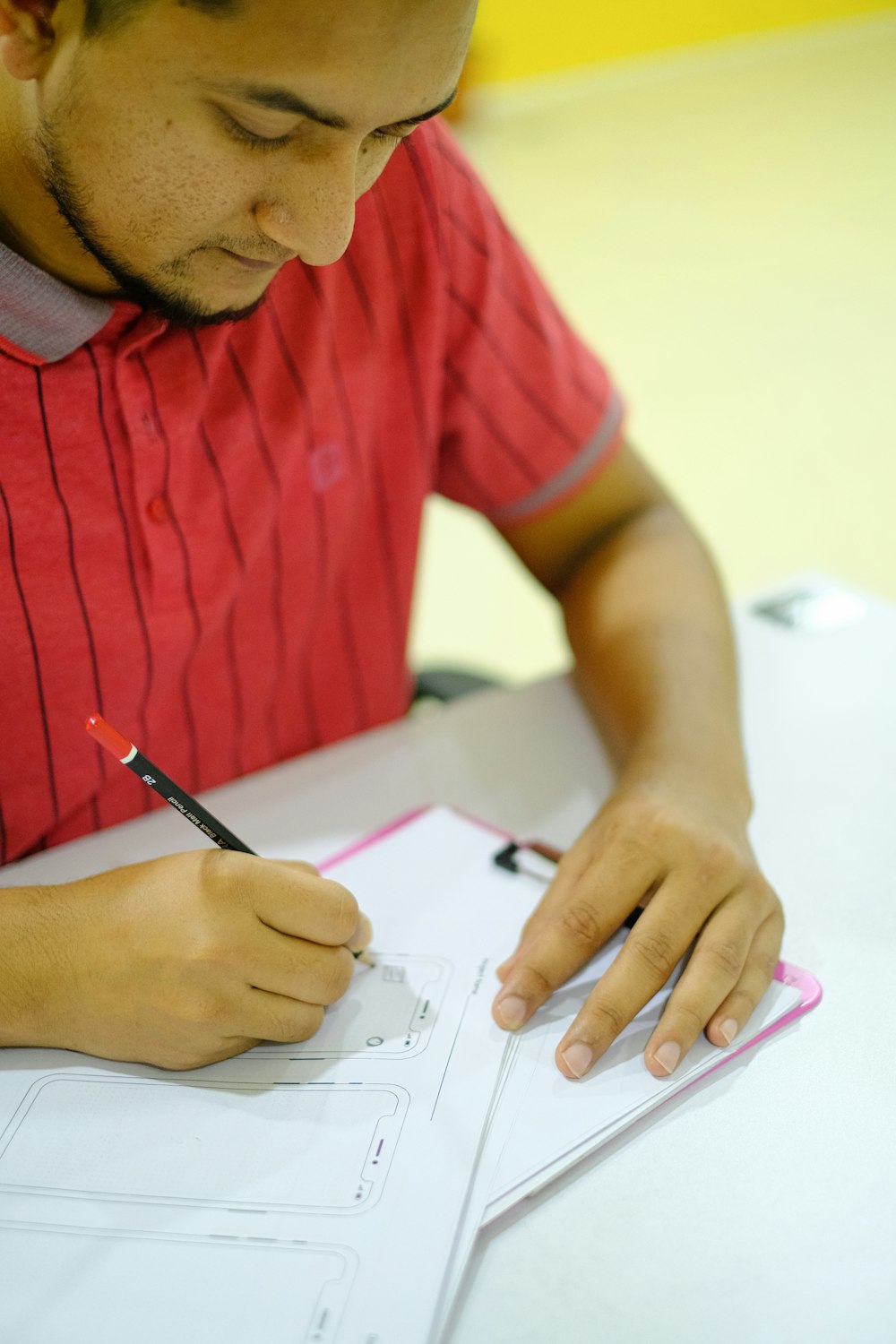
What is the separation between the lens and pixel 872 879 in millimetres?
825

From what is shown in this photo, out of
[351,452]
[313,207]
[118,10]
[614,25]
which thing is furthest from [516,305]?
[614,25]

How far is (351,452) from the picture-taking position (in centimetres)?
104

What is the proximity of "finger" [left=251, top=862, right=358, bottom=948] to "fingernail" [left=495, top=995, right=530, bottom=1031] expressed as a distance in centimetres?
10

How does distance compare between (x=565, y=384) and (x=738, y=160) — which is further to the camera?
(x=738, y=160)

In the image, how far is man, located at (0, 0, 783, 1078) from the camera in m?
0.67

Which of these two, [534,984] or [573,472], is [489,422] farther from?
[534,984]

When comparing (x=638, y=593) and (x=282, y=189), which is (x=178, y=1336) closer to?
(x=282, y=189)

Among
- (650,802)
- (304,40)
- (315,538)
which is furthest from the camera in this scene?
(315,538)

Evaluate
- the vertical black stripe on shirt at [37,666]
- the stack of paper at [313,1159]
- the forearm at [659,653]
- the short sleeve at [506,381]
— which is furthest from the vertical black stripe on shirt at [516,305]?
the stack of paper at [313,1159]

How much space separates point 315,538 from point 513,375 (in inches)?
9.2

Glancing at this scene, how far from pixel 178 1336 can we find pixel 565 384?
83 cm

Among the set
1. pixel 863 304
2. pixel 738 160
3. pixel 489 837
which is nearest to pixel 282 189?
pixel 489 837

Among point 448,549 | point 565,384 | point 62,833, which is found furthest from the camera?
point 448,549

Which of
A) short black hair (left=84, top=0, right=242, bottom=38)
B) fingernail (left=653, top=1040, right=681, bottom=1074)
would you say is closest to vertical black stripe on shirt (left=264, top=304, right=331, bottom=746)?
short black hair (left=84, top=0, right=242, bottom=38)
